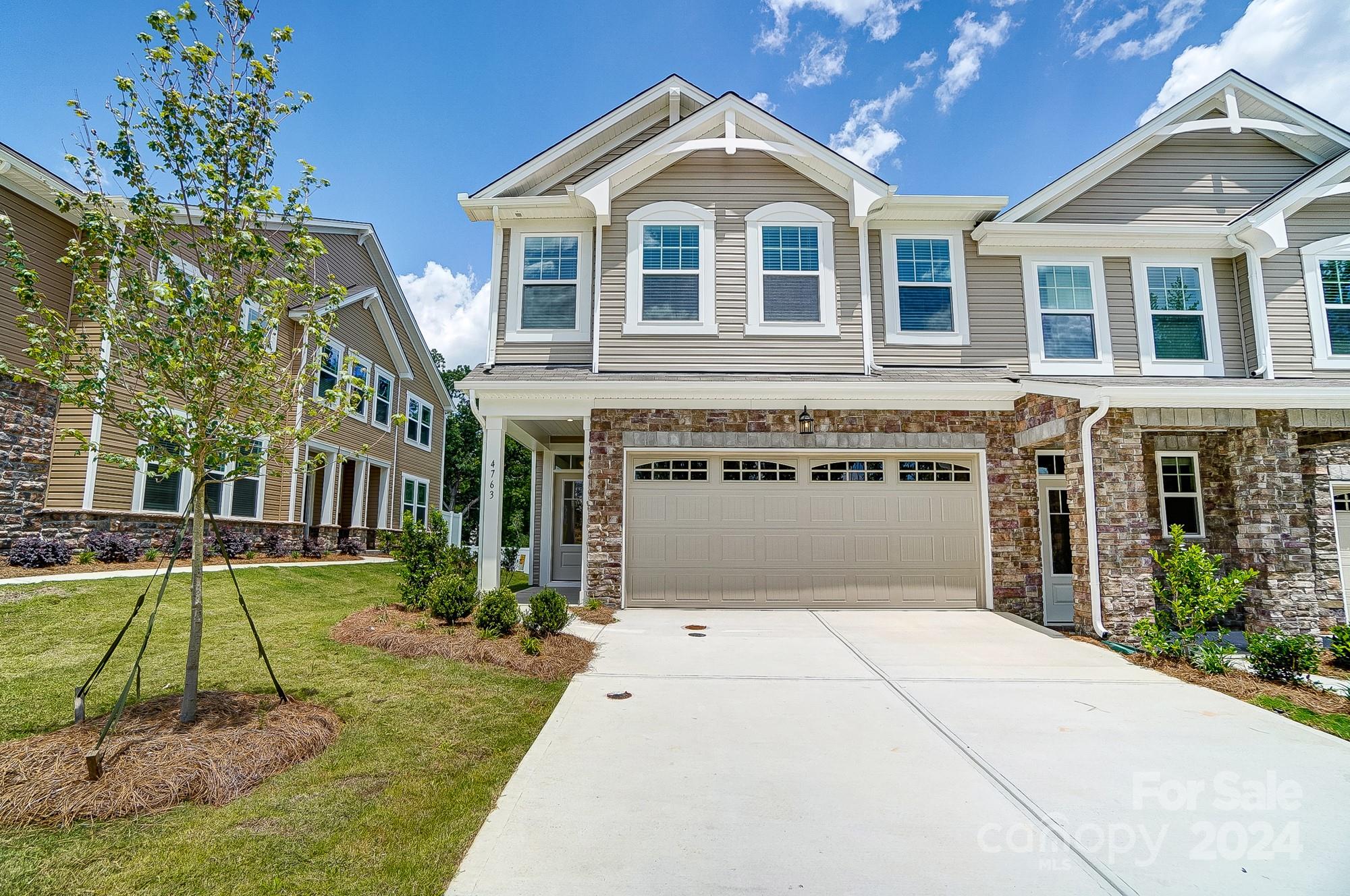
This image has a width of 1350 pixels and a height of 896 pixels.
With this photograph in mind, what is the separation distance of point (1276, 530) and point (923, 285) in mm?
5378

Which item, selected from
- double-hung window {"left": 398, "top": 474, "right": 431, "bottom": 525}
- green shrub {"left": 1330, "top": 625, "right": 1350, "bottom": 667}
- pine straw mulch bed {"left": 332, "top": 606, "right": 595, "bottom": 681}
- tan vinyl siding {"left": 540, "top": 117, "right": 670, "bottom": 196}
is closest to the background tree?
double-hung window {"left": 398, "top": 474, "right": 431, "bottom": 525}

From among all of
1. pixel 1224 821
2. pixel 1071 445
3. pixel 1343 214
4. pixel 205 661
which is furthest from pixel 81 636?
pixel 1343 214

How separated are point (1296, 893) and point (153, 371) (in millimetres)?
6351

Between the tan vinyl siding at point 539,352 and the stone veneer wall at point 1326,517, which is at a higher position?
the tan vinyl siding at point 539,352

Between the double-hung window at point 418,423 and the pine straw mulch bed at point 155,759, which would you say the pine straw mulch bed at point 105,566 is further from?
the double-hung window at point 418,423

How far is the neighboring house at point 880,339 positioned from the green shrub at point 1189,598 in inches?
97.2

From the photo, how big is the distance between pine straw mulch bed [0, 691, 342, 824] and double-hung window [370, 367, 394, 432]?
588 inches

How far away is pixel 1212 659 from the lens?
643 centimetres

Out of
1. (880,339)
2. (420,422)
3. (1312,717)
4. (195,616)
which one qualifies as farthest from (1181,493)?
(420,422)

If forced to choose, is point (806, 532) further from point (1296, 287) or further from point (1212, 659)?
point (1296, 287)

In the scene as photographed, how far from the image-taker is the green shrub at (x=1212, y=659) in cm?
639

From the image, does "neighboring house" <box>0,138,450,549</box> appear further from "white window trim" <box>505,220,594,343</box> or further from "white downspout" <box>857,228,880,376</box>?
"white downspout" <box>857,228,880,376</box>

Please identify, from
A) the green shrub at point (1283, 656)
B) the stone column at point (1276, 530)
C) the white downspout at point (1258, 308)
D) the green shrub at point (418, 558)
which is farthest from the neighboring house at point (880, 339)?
the green shrub at point (1283, 656)

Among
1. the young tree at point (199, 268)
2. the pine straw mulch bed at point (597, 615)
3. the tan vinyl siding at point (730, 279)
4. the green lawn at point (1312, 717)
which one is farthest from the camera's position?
the tan vinyl siding at point (730, 279)
